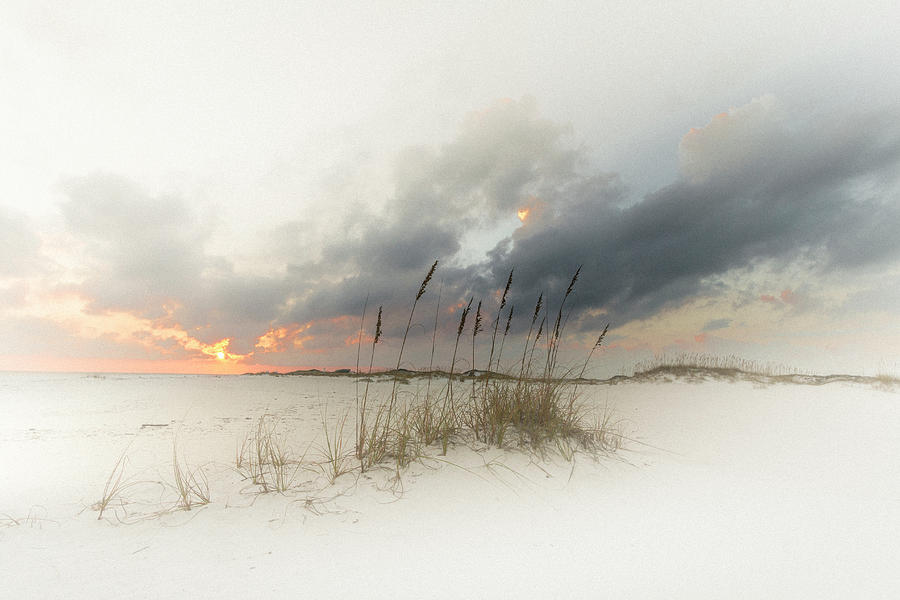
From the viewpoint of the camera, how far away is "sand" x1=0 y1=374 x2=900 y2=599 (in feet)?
6.00

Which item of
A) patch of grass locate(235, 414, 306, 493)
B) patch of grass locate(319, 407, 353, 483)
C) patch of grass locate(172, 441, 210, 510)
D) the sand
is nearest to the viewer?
the sand

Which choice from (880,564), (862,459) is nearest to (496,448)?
(880,564)

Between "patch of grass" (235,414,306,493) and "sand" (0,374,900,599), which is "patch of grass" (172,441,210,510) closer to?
"sand" (0,374,900,599)

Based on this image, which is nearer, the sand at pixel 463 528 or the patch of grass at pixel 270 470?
the sand at pixel 463 528

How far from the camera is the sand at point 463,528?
183 centimetres

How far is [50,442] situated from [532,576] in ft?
17.7

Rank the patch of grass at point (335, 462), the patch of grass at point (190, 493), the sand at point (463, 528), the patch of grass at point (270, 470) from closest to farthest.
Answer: the sand at point (463, 528)
the patch of grass at point (190, 493)
the patch of grass at point (270, 470)
the patch of grass at point (335, 462)

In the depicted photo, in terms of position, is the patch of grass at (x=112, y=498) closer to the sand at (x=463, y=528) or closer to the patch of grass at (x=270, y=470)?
the sand at (x=463, y=528)

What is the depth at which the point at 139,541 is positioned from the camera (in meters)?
2.23

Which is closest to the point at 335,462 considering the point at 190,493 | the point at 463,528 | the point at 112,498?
the point at 190,493

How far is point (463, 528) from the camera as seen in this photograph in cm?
232

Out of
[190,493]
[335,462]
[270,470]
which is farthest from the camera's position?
[270,470]

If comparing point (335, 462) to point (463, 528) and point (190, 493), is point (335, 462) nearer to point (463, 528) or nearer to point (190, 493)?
point (190, 493)

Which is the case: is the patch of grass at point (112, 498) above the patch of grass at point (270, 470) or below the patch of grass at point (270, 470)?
below
